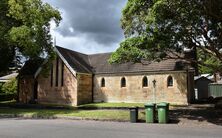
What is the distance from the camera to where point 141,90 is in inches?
1378

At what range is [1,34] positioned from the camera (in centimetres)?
2947

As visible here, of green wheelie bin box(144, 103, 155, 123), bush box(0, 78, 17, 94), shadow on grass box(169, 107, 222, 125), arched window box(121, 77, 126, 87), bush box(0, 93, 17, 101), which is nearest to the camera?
green wheelie bin box(144, 103, 155, 123)

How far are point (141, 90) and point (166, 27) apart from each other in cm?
1447

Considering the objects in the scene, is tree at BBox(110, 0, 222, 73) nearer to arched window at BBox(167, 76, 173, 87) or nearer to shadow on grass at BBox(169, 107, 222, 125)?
shadow on grass at BBox(169, 107, 222, 125)

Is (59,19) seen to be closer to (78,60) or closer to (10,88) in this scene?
(78,60)

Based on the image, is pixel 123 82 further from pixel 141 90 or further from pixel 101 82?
pixel 101 82

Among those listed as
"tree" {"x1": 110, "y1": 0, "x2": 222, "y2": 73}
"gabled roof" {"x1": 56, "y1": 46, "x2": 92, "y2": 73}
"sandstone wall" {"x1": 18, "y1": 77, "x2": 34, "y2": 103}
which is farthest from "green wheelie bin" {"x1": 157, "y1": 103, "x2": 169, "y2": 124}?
"sandstone wall" {"x1": 18, "y1": 77, "x2": 34, "y2": 103}

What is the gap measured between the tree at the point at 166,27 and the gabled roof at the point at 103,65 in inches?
332

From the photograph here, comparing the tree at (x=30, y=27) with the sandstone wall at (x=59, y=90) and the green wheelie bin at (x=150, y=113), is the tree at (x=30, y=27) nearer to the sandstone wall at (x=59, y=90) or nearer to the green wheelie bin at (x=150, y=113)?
the sandstone wall at (x=59, y=90)

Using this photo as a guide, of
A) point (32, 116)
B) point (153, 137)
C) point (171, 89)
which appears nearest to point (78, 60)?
point (171, 89)

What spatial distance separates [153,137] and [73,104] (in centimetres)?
2254

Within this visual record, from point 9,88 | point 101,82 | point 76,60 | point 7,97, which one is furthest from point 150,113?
point 9,88

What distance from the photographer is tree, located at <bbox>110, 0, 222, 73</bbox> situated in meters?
20.2

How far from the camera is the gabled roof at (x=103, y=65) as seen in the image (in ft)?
111
